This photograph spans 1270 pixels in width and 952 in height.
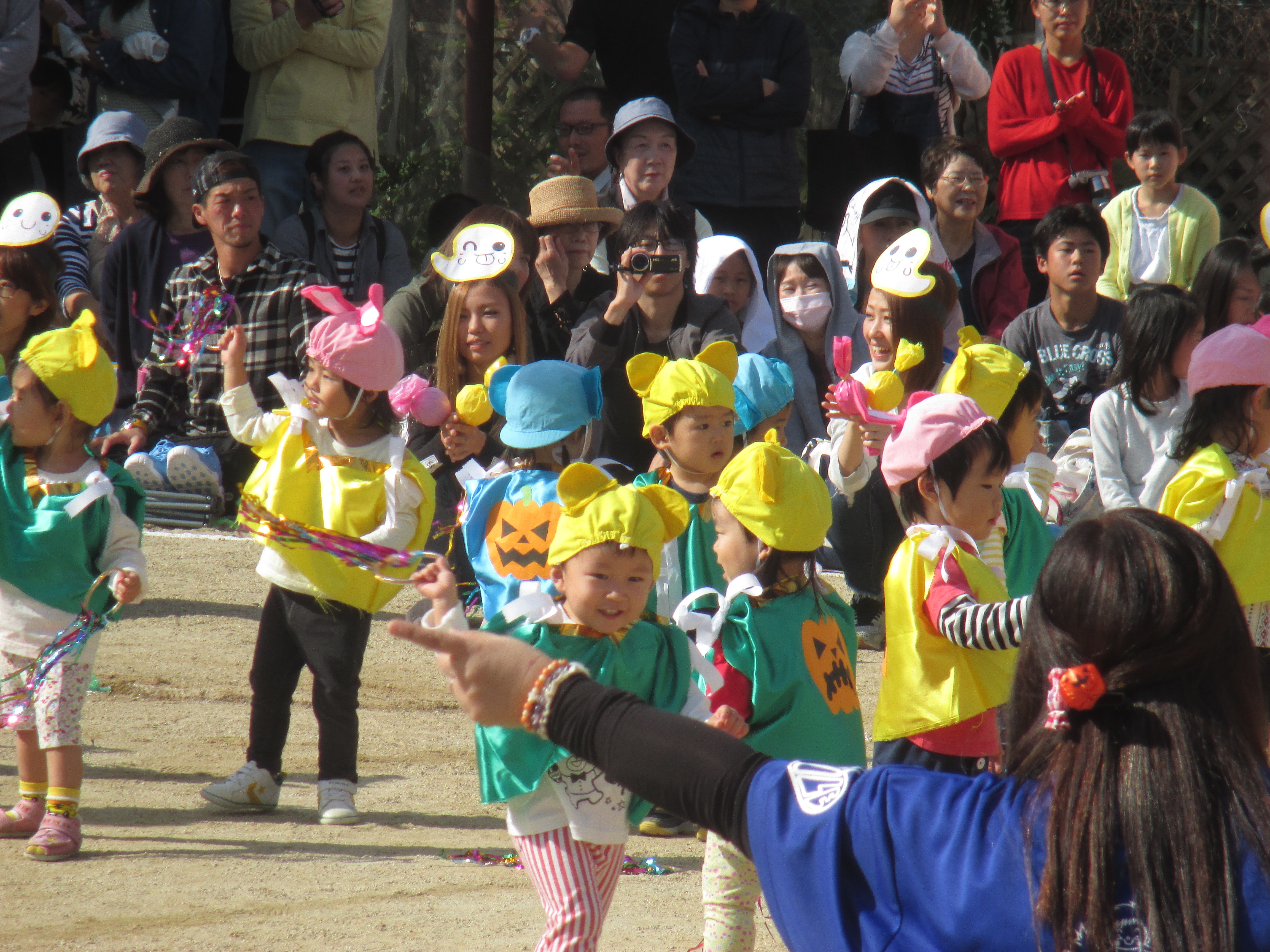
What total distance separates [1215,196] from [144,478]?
758cm

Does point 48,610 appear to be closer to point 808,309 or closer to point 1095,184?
point 808,309

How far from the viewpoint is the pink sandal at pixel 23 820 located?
3.78 m

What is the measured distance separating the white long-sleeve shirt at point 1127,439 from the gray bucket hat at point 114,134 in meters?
4.87

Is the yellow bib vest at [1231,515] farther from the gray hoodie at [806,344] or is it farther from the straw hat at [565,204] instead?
the straw hat at [565,204]

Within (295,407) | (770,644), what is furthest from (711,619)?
(295,407)

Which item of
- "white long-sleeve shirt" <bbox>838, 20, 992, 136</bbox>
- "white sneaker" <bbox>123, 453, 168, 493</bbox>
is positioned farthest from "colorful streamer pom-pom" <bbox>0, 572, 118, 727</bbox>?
"white long-sleeve shirt" <bbox>838, 20, 992, 136</bbox>

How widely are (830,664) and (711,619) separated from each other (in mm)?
328

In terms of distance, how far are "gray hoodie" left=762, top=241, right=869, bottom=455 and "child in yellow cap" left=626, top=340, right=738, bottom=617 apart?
2.11 meters

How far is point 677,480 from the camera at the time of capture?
3938 mm

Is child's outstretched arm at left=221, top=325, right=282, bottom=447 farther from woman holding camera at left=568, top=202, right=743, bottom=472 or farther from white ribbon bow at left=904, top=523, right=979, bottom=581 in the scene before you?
white ribbon bow at left=904, top=523, right=979, bottom=581

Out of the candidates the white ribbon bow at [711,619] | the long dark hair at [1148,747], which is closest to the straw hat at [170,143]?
the white ribbon bow at [711,619]

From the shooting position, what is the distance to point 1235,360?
4.35 meters

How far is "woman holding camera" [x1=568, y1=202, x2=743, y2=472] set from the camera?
5.41m

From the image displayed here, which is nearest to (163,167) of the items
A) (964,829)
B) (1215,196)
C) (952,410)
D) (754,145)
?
(754,145)
